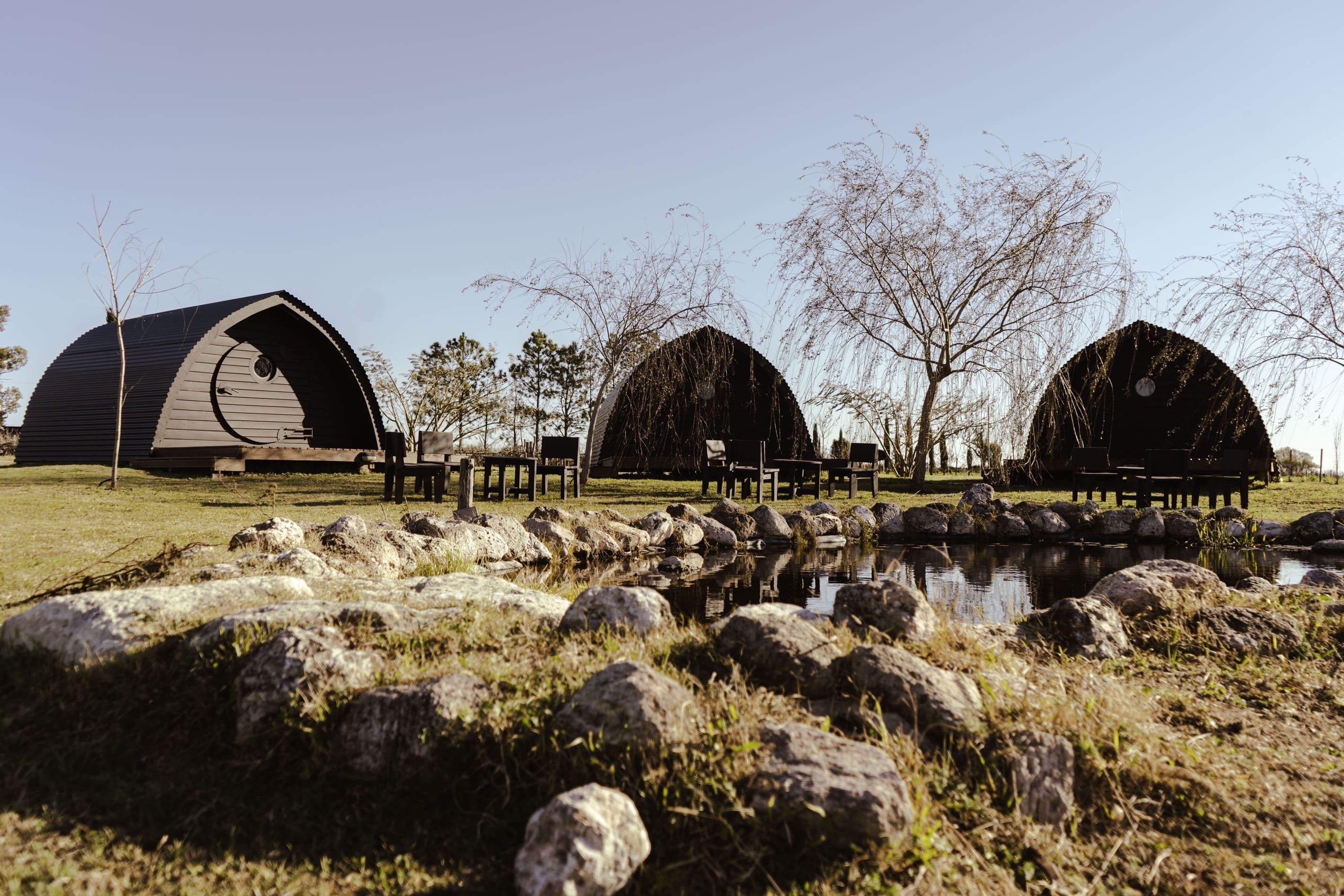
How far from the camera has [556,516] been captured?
8.80 metres

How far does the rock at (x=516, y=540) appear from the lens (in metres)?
7.70

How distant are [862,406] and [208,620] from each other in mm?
15394

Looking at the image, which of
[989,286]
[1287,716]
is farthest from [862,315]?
[1287,716]

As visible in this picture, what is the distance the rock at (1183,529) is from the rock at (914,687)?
9.67 metres

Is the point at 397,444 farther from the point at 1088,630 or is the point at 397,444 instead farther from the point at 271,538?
the point at 1088,630

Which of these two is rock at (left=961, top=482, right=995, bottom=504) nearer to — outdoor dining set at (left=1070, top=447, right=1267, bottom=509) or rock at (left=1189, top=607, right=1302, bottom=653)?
outdoor dining set at (left=1070, top=447, right=1267, bottom=509)

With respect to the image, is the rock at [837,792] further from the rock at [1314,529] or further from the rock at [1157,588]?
the rock at [1314,529]

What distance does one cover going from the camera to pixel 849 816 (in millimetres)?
2320

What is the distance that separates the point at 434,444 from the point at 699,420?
9049 mm

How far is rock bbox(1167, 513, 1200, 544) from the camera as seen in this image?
11078 millimetres

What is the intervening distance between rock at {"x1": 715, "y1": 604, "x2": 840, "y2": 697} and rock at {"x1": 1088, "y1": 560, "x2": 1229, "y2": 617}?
235cm

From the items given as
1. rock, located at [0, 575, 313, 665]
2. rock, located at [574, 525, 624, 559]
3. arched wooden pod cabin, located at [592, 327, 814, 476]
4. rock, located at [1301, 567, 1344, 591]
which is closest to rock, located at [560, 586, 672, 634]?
rock, located at [0, 575, 313, 665]

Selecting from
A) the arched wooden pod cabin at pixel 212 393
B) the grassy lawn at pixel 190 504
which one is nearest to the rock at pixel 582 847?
the grassy lawn at pixel 190 504

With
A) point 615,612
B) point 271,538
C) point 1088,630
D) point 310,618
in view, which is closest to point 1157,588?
point 1088,630
